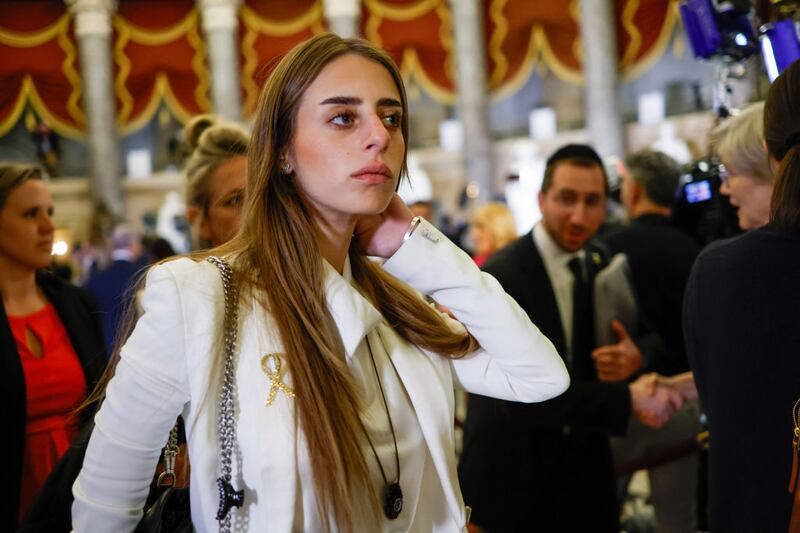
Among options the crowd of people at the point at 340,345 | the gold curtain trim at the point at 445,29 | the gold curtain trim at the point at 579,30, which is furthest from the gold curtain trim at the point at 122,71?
the crowd of people at the point at 340,345

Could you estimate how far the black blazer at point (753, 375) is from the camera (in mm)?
1676

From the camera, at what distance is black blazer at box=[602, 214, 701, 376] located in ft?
10.9

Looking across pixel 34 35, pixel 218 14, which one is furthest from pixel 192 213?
pixel 34 35

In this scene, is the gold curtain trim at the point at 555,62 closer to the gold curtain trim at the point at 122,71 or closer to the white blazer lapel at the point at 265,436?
the gold curtain trim at the point at 122,71

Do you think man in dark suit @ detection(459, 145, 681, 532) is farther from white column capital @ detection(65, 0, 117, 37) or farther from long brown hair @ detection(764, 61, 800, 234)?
white column capital @ detection(65, 0, 117, 37)

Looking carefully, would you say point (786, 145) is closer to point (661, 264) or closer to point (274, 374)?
point (274, 374)

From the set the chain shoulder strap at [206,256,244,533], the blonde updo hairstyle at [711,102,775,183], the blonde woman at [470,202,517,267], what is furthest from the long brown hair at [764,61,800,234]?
the blonde woman at [470,202,517,267]

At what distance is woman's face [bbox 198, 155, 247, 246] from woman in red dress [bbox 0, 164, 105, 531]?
64 cm

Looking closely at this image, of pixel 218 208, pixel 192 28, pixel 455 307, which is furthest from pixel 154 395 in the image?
pixel 192 28

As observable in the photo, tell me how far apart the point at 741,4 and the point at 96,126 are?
46.9 ft

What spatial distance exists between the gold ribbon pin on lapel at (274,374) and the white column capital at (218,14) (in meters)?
15.0

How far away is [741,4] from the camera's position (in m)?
2.70

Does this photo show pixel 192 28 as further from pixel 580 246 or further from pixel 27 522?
pixel 27 522

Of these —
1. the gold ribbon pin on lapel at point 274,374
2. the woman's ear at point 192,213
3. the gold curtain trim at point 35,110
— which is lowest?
the gold ribbon pin on lapel at point 274,374
